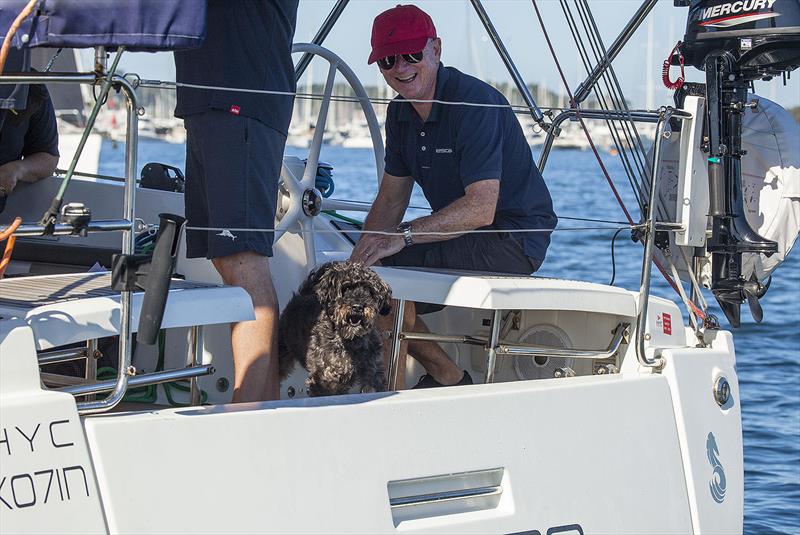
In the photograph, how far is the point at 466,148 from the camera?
398 centimetres

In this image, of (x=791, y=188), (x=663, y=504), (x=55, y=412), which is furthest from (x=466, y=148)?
(x=55, y=412)

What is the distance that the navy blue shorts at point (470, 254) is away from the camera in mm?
4117

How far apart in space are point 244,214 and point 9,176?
158cm

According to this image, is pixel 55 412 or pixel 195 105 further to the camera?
pixel 195 105

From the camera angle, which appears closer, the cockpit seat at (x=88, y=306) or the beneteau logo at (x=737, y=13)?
the cockpit seat at (x=88, y=306)

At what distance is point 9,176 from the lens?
14.5 ft

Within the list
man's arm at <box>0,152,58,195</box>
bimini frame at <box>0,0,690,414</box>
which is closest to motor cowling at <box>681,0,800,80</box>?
bimini frame at <box>0,0,690,414</box>

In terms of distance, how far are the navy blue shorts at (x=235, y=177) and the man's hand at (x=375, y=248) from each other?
0.63 metres

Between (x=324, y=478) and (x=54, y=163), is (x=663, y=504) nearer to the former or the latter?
(x=324, y=478)

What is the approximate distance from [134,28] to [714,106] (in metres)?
1.99

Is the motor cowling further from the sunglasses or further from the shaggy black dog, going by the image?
the shaggy black dog

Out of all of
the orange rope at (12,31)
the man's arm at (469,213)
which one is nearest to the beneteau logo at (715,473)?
the man's arm at (469,213)

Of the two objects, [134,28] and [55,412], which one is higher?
[134,28]

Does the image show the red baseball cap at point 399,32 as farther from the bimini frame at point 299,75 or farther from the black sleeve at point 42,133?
the black sleeve at point 42,133
